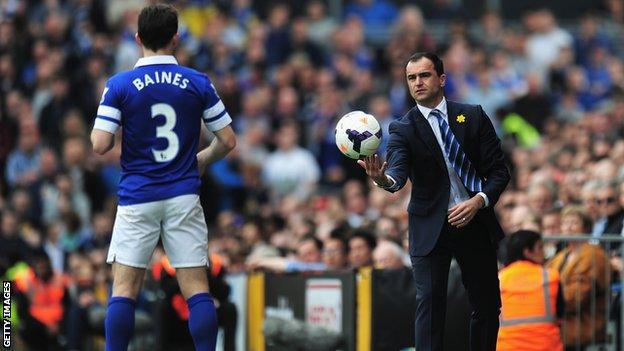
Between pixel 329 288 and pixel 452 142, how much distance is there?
15.0ft

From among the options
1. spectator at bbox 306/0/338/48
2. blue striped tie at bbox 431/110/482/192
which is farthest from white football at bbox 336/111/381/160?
spectator at bbox 306/0/338/48

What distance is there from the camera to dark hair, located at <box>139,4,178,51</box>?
9797 millimetres

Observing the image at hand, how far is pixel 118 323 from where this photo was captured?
9.68m

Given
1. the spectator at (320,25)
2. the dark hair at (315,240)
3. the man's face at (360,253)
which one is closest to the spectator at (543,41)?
the spectator at (320,25)

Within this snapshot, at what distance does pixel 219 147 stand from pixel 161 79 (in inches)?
24.6

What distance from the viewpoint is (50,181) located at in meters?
22.2

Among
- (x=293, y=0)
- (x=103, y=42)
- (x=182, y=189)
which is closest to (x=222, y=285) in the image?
(x=182, y=189)

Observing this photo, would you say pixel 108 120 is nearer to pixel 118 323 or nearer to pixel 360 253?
pixel 118 323

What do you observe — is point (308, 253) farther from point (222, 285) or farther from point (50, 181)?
point (50, 181)

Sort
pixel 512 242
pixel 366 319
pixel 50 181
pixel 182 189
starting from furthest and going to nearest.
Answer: pixel 50 181 < pixel 366 319 < pixel 512 242 < pixel 182 189

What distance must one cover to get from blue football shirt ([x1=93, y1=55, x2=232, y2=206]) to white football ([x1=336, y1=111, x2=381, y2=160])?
974 millimetres

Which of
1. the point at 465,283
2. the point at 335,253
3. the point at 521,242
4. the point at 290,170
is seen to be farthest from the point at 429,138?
the point at 290,170

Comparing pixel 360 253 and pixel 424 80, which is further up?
pixel 424 80

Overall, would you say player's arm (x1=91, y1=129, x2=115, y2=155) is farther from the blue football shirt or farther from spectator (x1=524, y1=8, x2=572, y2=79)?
spectator (x1=524, y1=8, x2=572, y2=79)
